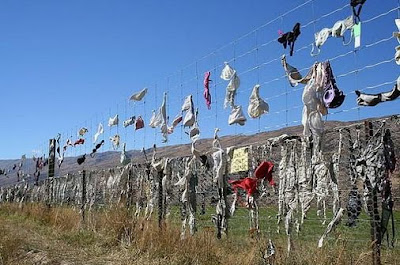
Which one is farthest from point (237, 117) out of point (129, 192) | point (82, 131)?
point (82, 131)

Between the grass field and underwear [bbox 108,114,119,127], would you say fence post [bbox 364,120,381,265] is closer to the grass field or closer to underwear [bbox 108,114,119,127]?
the grass field

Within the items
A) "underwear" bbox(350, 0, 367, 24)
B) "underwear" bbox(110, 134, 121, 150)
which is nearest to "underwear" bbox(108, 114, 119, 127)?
"underwear" bbox(110, 134, 121, 150)

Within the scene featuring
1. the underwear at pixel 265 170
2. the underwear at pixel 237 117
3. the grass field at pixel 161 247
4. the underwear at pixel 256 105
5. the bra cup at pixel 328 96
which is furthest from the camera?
the underwear at pixel 237 117

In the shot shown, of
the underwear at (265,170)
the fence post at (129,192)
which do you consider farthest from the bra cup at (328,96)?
the fence post at (129,192)

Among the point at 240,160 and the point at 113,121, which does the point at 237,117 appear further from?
the point at 113,121

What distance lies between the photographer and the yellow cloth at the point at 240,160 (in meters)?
6.01

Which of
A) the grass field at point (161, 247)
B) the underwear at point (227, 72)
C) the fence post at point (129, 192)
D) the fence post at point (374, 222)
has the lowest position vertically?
the grass field at point (161, 247)

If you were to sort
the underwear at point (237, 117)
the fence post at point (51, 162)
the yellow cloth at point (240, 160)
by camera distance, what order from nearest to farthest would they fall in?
the yellow cloth at point (240, 160)
the underwear at point (237, 117)
the fence post at point (51, 162)

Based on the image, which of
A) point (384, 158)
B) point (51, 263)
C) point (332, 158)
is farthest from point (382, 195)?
point (51, 263)

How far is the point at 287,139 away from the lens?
17.8 ft

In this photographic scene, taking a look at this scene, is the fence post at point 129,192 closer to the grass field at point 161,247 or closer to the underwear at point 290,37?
the grass field at point 161,247

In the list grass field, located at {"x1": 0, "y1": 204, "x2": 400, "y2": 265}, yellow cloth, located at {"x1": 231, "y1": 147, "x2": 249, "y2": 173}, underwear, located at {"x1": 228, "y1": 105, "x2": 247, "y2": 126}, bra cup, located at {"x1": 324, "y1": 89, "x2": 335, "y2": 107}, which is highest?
underwear, located at {"x1": 228, "y1": 105, "x2": 247, "y2": 126}

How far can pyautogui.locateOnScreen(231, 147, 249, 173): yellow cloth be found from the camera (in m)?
6.01

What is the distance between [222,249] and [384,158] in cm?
281
